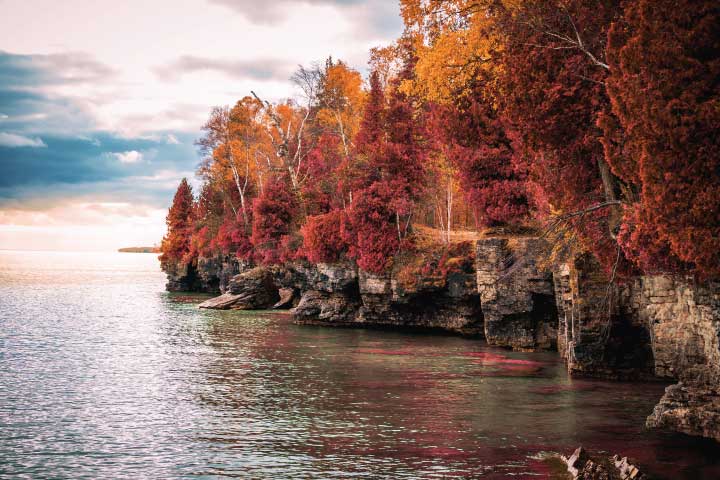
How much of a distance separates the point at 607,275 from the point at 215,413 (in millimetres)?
14658

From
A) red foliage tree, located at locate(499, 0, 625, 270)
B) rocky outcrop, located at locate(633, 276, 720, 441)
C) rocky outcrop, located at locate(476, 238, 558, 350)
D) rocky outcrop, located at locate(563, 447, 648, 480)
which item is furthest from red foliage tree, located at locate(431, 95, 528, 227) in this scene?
rocky outcrop, located at locate(563, 447, 648, 480)

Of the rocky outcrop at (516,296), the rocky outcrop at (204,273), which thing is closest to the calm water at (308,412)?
the rocky outcrop at (516,296)

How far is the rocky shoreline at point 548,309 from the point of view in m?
15.7

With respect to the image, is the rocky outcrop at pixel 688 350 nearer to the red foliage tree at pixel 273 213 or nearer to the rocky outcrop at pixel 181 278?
the red foliage tree at pixel 273 213

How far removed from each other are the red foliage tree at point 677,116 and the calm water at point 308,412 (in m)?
5.38

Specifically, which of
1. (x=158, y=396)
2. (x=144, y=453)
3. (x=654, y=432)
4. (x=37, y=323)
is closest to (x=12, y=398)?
(x=158, y=396)

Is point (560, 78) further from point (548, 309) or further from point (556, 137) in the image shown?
point (548, 309)

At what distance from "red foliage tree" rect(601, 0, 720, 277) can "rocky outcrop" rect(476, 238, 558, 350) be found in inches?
610

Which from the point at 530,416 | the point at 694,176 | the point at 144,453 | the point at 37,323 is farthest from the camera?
the point at 37,323

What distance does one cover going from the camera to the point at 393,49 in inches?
1961

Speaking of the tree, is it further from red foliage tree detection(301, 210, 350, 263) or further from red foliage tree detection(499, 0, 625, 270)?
red foliage tree detection(499, 0, 625, 270)

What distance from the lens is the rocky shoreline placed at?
15.7 metres

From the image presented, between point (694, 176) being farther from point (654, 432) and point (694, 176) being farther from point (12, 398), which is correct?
point (12, 398)

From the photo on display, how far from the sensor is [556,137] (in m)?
18.1
